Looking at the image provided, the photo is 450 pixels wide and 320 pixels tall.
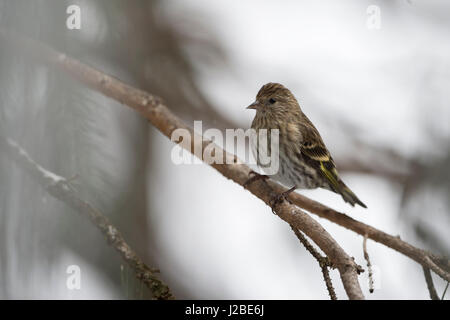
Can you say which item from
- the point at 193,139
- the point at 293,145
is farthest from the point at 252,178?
the point at 293,145

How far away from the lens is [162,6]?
9.15 ft

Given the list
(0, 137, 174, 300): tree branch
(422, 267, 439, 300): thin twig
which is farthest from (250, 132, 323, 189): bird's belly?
(0, 137, 174, 300): tree branch

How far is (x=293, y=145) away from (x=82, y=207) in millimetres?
1388

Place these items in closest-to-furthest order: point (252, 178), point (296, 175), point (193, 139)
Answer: point (193, 139), point (252, 178), point (296, 175)

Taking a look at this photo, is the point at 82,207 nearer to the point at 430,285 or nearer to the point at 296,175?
the point at 430,285

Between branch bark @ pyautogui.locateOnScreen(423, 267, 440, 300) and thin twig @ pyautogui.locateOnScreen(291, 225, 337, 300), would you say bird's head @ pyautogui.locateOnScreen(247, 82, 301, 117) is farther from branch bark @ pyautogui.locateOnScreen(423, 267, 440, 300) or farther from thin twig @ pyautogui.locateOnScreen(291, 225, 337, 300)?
branch bark @ pyautogui.locateOnScreen(423, 267, 440, 300)

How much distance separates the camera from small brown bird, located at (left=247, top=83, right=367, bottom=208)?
98.3 inches

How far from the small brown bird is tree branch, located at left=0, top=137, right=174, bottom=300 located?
1.19 metres

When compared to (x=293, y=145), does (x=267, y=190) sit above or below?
below

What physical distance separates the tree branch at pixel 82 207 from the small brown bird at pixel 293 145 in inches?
46.8

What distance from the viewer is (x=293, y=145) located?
2.55 meters

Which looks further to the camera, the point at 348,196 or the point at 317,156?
the point at 317,156

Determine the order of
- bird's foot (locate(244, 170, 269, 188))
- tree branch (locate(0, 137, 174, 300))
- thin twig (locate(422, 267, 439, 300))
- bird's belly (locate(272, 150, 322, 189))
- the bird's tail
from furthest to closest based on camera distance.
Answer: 1. bird's belly (locate(272, 150, 322, 189))
2. the bird's tail
3. bird's foot (locate(244, 170, 269, 188))
4. thin twig (locate(422, 267, 439, 300))
5. tree branch (locate(0, 137, 174, 300))
